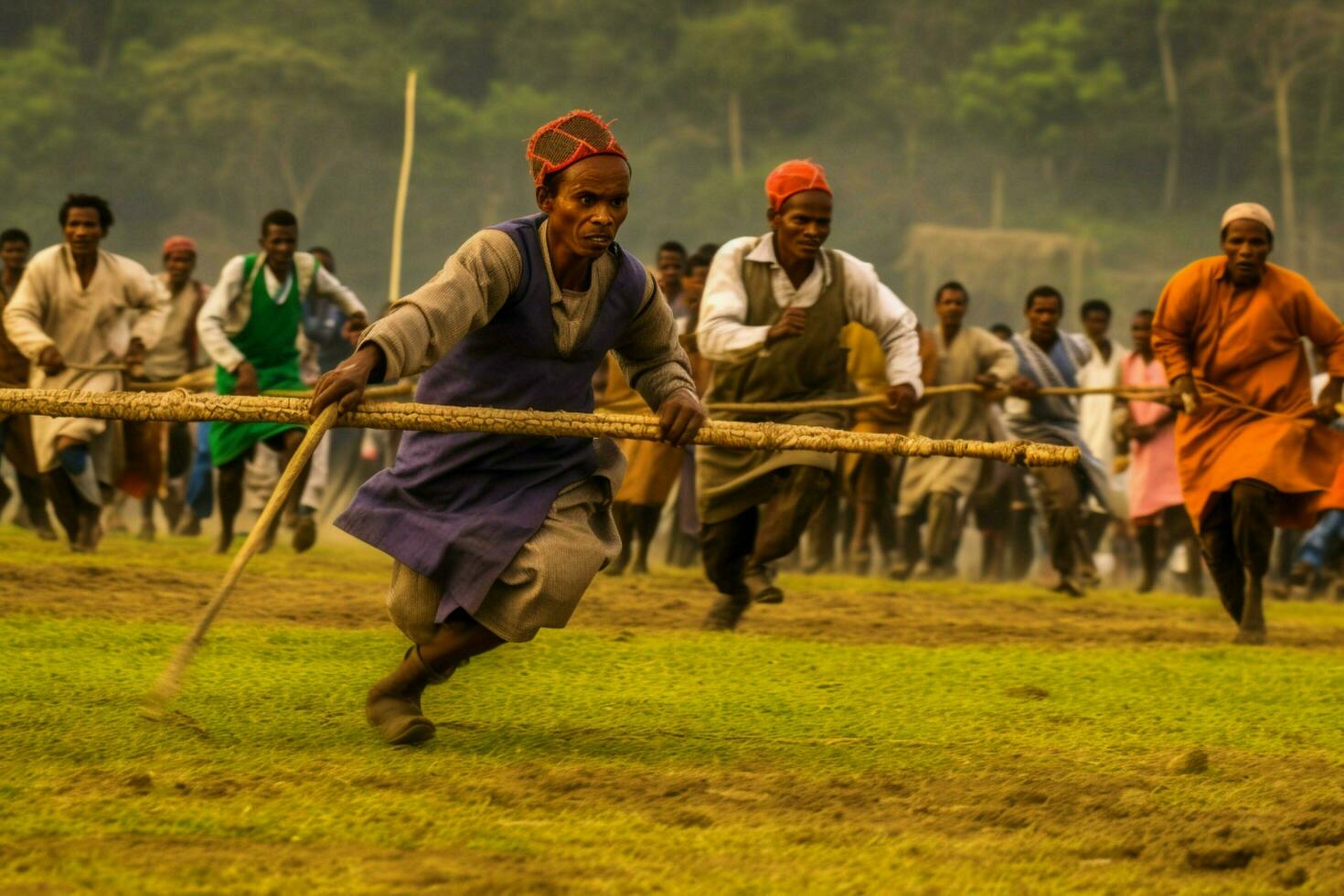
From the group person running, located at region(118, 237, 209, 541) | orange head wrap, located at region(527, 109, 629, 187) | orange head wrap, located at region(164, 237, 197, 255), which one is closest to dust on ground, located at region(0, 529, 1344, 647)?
A: person running, located at region(118, 237, 209, 541)

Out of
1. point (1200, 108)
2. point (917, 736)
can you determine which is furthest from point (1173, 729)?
point (1200, 108)

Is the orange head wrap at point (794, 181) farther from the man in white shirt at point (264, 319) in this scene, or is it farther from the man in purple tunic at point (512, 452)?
the man in white shirt at point (264, 319)

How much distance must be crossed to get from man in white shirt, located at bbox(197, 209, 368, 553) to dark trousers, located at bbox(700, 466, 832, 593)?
129 inches

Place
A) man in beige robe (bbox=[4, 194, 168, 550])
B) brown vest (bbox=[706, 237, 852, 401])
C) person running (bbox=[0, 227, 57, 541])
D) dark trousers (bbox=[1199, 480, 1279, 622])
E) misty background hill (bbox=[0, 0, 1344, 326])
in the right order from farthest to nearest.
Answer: misty background hill (bbox=[0, 0, 1344, 326])
person running (bbox=[0, 227, 57, 541])
man in beige robe (bbox=[4, 194, 168, 550])
dark trousers (bbox=[1199, 480, 1279, 622])
brown vest (bbox=[706, 237, 852, 401])

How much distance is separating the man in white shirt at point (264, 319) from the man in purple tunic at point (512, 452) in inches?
213

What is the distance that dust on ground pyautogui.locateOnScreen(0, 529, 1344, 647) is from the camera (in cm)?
812

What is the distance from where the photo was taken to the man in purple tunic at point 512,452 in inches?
193

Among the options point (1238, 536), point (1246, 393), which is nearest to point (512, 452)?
point (1238, 536)

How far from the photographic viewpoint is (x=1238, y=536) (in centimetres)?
807

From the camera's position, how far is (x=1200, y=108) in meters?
53.5

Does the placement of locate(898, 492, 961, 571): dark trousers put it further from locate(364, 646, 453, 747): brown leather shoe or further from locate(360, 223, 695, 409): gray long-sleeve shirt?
locate(364, 646, 453, 747): brown leather shoe

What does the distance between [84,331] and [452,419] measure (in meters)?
6.26

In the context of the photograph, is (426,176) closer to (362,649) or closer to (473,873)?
(362,649)

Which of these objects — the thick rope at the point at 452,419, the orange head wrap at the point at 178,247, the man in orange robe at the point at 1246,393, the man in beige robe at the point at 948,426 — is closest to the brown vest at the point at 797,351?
the man in orange robe at the point at 1246,393
